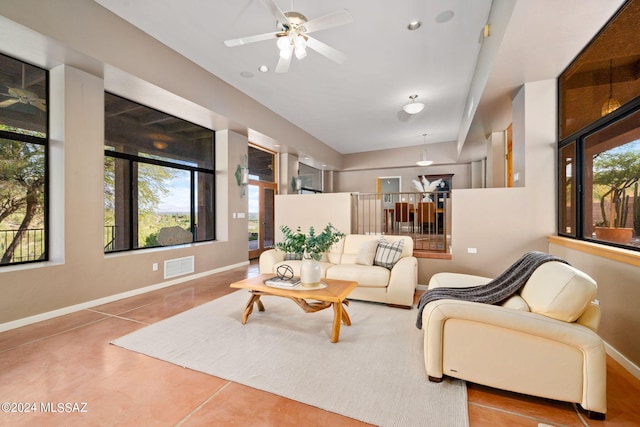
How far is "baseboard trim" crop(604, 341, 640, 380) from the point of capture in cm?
200

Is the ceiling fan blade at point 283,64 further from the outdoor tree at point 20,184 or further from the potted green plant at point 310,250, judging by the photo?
the outdoor tree at point 20,184

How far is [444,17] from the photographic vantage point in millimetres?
3143

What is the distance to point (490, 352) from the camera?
1.75 meters

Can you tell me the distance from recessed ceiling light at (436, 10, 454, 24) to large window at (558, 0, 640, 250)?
4.55 feet

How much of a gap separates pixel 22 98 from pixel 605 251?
6.18 meters

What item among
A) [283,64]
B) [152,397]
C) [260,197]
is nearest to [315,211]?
[260,197]

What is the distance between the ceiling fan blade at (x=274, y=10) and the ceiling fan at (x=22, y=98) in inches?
121

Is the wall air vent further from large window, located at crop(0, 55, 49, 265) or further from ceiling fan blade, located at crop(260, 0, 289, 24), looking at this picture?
ceiling fan blade, located at crop(260, 0, 289, 24)

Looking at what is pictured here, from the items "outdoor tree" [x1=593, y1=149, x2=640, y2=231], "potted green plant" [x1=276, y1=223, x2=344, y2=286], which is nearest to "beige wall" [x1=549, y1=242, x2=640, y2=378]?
"outdoor tree" [x1=593, y1=149, x2=640, y2=231]

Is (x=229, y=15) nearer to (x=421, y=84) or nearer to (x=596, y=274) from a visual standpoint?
(x=421, y=84)

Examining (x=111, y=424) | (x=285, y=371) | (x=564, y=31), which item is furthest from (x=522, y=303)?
(x=111, y=424)

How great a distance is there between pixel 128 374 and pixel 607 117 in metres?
4.58

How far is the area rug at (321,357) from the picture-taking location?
5.48ft

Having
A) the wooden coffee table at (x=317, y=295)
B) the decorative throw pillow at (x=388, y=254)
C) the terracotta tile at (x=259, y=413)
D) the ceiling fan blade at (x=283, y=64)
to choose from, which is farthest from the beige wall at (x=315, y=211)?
the terracotta tile at (x=259, y=413)
